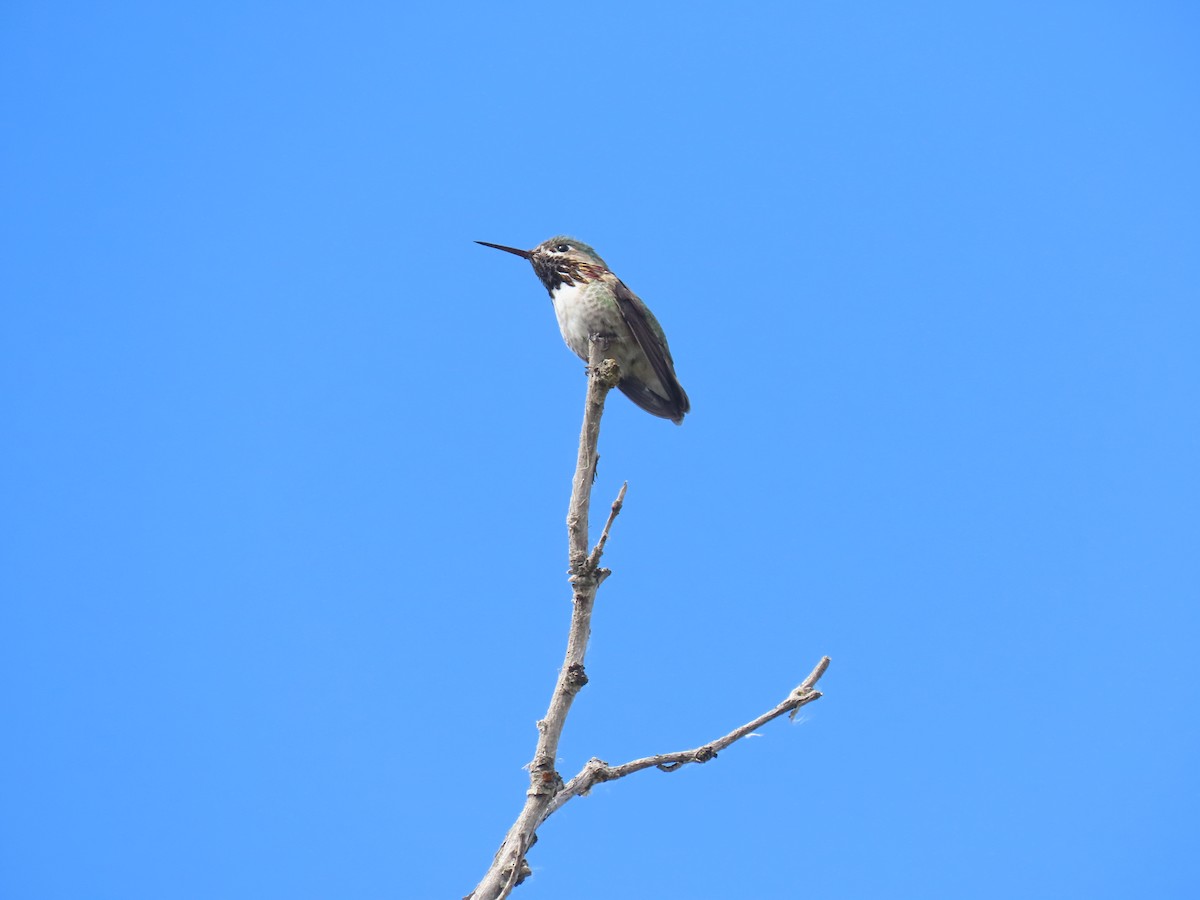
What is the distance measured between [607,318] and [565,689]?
432 cm

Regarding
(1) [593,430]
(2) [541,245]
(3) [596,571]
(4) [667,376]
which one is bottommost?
(3) [596,571]

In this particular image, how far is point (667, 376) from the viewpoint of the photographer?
8867 millimetres

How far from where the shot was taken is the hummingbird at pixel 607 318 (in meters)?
8.45

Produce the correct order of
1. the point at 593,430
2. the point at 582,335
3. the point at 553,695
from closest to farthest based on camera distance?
the point at 553,695 → the point at 593,430 → the point at 582,335

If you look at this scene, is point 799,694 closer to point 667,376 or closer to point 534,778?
point 534,778

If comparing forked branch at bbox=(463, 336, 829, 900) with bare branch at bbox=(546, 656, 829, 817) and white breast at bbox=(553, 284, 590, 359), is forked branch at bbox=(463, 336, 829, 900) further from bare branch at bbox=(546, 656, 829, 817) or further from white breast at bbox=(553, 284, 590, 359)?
A: white breast at bbox=(553, 284, 590, 359)

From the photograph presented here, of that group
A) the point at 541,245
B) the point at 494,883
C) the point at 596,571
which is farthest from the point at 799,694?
the point at 541,245

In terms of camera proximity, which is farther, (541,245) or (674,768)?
(541,245)

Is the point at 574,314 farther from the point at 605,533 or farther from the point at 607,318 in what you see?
the point at 605,533

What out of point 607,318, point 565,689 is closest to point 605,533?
point 565,689

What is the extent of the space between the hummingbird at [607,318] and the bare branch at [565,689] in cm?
303

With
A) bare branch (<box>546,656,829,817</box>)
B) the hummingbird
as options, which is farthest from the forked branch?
the hummingbird

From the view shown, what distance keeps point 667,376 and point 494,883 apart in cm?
526

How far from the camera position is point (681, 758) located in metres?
4.90
